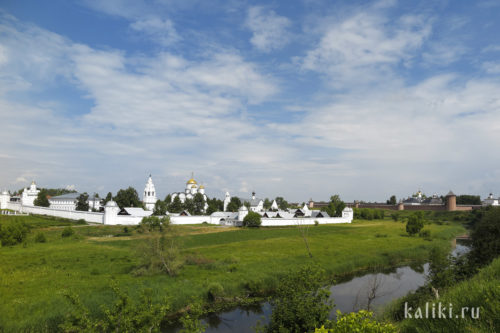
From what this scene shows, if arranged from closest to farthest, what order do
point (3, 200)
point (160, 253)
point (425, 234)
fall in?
point (160, 253)
point (425, 234)
point (3, 200)

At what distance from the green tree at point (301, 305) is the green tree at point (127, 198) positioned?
75055 mm

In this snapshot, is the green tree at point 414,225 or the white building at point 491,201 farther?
the white building at point 491,201

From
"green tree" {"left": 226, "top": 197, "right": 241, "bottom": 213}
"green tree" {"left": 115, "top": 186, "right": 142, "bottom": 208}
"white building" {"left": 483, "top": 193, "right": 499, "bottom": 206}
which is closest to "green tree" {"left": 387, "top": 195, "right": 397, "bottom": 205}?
"white building" {"left": 483, "top": 193, "right": 499, "bottom": 206}

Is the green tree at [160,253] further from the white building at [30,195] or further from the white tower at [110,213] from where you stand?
the white building at [30,195]

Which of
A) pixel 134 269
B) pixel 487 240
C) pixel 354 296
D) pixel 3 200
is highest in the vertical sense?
pixel 487 240

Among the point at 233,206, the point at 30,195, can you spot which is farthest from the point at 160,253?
the point at 30,195

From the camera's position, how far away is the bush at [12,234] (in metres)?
39.3

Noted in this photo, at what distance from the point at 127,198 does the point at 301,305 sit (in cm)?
7746

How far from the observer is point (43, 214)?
247ft

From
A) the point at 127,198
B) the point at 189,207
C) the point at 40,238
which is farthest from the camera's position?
the point at 189,207

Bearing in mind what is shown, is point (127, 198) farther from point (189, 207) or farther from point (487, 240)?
point (487, 240)

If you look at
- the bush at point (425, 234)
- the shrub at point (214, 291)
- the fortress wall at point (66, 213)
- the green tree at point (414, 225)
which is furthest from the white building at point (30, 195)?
the bush at point (425, 234)

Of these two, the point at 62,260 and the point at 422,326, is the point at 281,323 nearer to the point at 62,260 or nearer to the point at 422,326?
the point at 422,326

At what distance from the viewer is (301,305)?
1376 centimetres
